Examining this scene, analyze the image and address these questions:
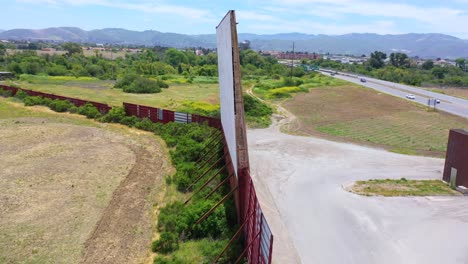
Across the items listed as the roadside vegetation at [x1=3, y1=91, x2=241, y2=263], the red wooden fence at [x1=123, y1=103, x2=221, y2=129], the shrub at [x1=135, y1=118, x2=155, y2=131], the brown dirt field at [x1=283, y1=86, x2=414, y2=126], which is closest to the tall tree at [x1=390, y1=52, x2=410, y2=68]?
the brown dirt field at [x1=283, y1=86, x2=414, y2=126]

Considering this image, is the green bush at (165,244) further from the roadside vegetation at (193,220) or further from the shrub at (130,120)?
the shrub at (130,120)

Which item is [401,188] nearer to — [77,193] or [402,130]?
[77,193]

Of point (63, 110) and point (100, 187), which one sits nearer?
point (100, 187)

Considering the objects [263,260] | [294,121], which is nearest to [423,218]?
[263,260]

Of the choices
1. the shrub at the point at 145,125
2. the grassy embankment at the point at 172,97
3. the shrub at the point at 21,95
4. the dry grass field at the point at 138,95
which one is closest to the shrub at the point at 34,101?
the shrub at the point at 21,95

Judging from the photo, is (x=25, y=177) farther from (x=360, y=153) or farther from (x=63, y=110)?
(x=63, y=110)

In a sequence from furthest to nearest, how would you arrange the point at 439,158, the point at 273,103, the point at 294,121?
the point at 273,103 → the point at 294,121 → the point at 439,158

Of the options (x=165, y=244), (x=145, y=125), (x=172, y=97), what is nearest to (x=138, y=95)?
(x=172, y=97)
